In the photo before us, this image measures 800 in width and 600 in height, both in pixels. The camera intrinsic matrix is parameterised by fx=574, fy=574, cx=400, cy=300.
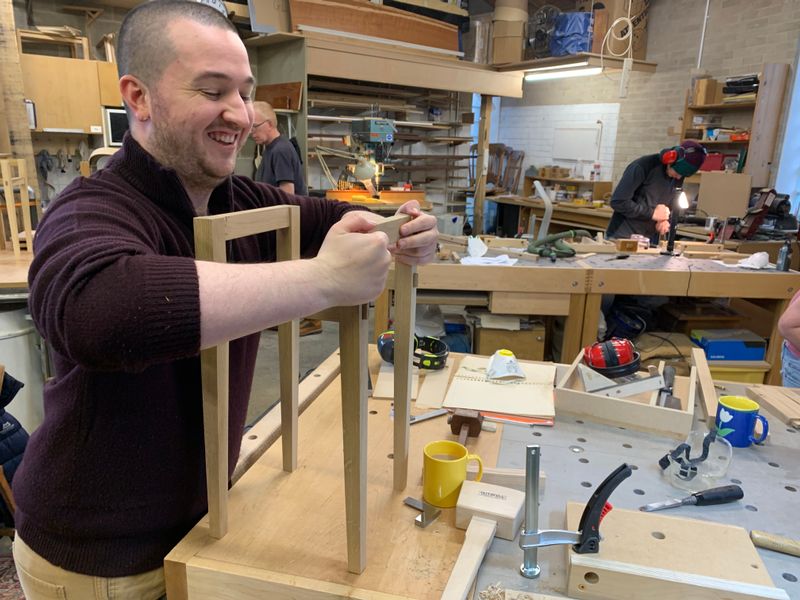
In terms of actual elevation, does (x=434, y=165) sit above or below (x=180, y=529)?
above

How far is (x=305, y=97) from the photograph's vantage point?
207 inches

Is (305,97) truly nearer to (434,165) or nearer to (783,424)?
(434,165)

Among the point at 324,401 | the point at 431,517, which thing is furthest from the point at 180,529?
the point at 324,401

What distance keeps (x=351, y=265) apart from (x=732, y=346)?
299 cm

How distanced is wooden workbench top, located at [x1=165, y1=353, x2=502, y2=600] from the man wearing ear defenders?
10.7ft

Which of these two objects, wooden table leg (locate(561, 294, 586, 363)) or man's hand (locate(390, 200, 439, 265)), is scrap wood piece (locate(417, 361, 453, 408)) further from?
wooden table leg (locate(561, 294, 586, 363))

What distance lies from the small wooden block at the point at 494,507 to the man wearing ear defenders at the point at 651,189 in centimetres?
337

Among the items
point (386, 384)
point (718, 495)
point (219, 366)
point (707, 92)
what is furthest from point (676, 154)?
point (219, 366)

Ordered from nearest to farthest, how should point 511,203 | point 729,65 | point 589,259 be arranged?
point 589,259, point 729,65, point 511,203

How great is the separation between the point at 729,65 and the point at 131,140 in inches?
277

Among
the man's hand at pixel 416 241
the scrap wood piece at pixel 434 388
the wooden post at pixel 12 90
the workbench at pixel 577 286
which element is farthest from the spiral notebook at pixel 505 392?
the wooden post at pixel 12 90

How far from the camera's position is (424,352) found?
1770 millimetres

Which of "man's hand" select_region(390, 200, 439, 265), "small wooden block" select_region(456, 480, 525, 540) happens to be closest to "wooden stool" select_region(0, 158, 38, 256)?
"man's hand" select_region(390, 200, 439, 265)

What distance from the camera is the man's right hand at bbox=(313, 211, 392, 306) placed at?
76 centimetres
